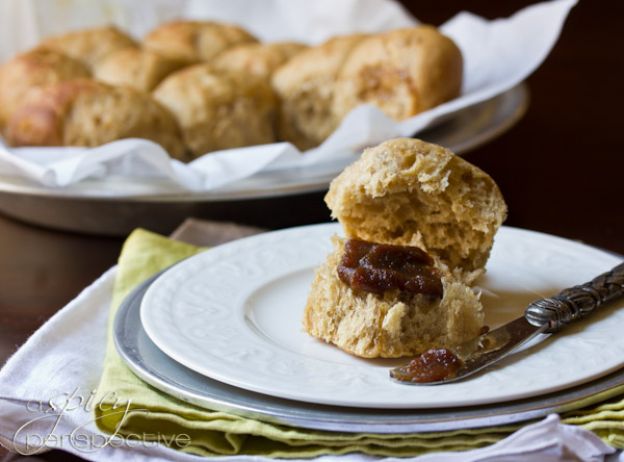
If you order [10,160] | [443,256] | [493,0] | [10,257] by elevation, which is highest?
[443,256]

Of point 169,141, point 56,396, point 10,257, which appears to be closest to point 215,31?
point 169,141

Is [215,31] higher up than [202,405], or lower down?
lower down

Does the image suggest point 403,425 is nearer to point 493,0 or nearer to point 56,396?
point 56,396

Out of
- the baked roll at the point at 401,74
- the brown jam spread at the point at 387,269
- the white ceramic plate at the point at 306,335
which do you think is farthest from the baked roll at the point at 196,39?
the brown jam spread at the point at 387,269

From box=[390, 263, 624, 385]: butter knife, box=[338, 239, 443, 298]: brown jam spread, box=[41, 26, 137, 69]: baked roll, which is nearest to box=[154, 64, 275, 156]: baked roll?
box=[41, 26, 137, 69]: baked roll

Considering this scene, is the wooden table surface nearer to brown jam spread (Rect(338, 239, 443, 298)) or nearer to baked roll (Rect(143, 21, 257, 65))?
brown jam spread (Rect(338, 239, 443, 298))
